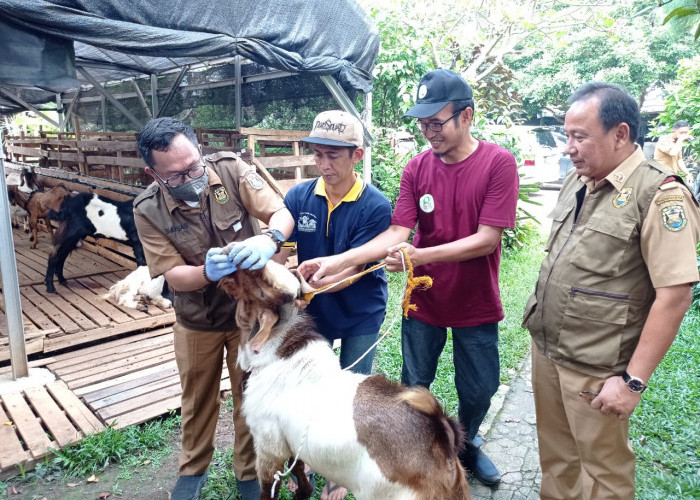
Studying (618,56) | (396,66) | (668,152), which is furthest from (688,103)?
(618,56)

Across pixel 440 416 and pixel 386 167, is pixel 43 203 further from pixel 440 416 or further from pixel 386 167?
pixel 440 416

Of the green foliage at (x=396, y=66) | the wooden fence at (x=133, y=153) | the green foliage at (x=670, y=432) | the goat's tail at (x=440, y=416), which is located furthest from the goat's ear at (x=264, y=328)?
the green foliage at (x=396, y=66)

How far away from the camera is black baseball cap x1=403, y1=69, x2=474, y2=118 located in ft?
9.64

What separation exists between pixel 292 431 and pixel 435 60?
1115 centimetres

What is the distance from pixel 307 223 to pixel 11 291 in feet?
10.7

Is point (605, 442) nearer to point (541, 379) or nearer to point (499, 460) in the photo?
point (541, 379)

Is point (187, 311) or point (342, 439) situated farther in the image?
point (187, 311)

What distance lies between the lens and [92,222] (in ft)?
23.9

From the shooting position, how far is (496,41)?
1262 centimetres

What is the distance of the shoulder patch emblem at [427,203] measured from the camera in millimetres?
3199

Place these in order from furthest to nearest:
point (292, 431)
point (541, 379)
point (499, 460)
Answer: point (499, 460) < point (541, 379) < point (292, 431)

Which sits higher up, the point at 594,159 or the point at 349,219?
the point at 594,159

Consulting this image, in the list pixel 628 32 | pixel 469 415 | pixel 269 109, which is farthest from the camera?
pixel 628 32

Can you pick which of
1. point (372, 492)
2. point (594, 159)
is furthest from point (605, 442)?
point (594, 159)
